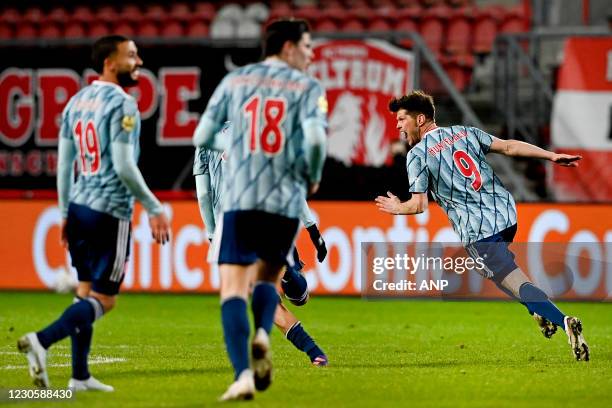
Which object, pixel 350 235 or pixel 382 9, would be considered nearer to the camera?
pixel 350 235

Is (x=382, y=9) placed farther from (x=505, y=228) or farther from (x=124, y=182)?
(x=124, y=182)

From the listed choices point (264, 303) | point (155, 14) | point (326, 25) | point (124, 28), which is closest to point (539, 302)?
point (264, 303)

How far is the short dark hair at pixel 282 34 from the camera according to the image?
660 cm

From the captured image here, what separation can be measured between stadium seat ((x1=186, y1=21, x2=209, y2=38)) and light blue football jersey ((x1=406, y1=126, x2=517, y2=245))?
1255 cm

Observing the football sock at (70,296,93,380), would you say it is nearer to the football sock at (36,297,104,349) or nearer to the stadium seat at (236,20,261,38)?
the football sock at (36,297,104,349)

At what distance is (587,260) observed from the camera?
14.1 metres

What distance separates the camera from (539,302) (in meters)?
8.47

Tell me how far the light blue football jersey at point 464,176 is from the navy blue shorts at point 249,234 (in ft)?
7.49

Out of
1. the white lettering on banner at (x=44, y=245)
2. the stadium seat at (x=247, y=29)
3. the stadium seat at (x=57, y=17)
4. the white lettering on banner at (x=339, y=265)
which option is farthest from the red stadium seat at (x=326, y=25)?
the white lettering on banner at (x=44, y=245)

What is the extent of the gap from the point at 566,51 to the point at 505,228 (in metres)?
6.30

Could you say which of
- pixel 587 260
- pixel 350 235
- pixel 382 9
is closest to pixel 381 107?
pixel 350 235

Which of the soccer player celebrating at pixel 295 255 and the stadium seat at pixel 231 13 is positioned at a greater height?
the stadium seat at pixel 231 13

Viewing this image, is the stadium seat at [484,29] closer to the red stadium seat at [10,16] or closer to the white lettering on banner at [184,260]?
the white lettering on banner at [184,260]

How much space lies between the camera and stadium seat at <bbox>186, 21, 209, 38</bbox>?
68.3ft
